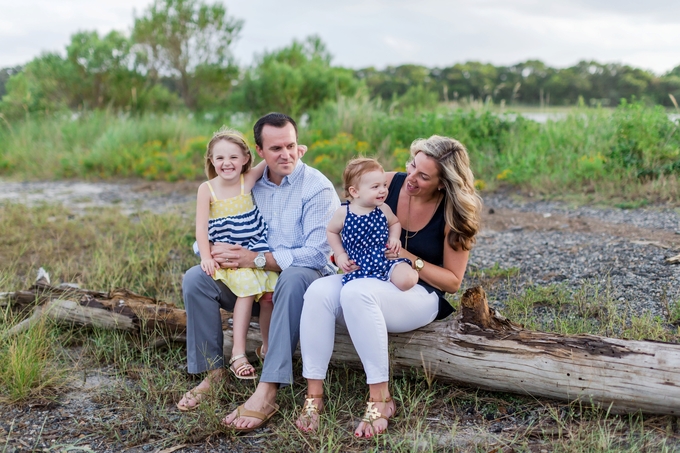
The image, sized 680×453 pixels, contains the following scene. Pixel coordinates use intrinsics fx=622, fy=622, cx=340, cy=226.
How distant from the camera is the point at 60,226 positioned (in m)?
6.20

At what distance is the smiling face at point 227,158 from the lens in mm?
3256

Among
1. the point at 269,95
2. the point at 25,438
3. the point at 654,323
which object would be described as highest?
the point at 269,95

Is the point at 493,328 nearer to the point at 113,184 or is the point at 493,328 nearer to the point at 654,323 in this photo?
the point at 654,323

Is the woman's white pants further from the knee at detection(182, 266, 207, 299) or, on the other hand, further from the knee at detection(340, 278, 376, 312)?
the knee at detection(182, 266, 207, 299)

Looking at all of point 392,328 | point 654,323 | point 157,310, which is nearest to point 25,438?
point 157,310

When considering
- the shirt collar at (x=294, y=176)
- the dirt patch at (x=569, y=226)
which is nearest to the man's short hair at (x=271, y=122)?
the shirt collar at (x=294, y=176)

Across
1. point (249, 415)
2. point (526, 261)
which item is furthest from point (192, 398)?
point (526, 261)

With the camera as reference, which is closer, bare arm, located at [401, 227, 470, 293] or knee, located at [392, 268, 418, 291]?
knee, located at [392, 268, 418, 291]

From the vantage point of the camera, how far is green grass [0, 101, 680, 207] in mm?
6926

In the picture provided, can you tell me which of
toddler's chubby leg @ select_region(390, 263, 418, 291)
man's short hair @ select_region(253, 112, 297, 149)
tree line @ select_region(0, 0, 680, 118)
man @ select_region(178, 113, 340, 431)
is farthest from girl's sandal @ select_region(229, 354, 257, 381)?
tree line @ select_region(0, 0, 680, 118)

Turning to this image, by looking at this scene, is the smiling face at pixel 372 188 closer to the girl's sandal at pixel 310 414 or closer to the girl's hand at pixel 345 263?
the girl's hand at pixel 345 263

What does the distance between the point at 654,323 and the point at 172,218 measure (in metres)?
4.59

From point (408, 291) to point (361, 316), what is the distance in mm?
289

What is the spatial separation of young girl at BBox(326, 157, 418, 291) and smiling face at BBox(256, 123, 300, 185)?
35cm
